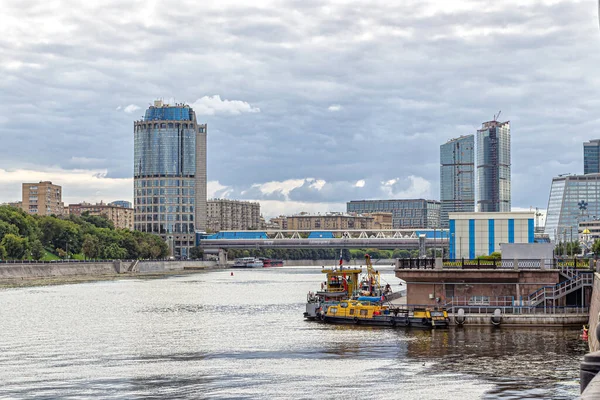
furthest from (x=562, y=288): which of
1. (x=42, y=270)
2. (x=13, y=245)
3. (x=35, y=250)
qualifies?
(x=35, y=250)

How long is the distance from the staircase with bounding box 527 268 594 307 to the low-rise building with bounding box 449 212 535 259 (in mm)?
33831

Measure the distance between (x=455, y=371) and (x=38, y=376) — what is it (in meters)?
20.4

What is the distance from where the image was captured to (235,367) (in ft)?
A: 162

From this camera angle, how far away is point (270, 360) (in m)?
51.9

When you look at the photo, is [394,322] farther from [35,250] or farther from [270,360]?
[35,250]

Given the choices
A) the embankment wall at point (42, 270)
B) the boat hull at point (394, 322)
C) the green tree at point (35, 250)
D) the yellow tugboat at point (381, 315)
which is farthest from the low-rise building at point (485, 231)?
the green tree at point (35, 250)

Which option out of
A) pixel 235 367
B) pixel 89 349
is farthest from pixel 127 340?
pixel 235 367

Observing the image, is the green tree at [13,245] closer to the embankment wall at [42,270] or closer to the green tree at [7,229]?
the green tree at [7,229]

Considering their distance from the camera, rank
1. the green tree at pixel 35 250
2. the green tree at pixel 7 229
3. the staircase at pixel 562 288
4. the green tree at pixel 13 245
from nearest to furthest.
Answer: the staircase at pixel 562 288 < the green tree at pixel 13 245 < the green tree at pixel 7 229 < the green tree at pixel 35 250

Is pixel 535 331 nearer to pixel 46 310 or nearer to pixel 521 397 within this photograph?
pixel 521 397

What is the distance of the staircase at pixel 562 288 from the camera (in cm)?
6962

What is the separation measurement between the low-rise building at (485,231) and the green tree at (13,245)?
103 metres

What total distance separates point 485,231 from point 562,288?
37.2 metres

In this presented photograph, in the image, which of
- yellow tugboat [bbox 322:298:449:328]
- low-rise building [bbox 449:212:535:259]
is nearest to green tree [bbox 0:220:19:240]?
low-rise building [bbox 449:212:535:259]
